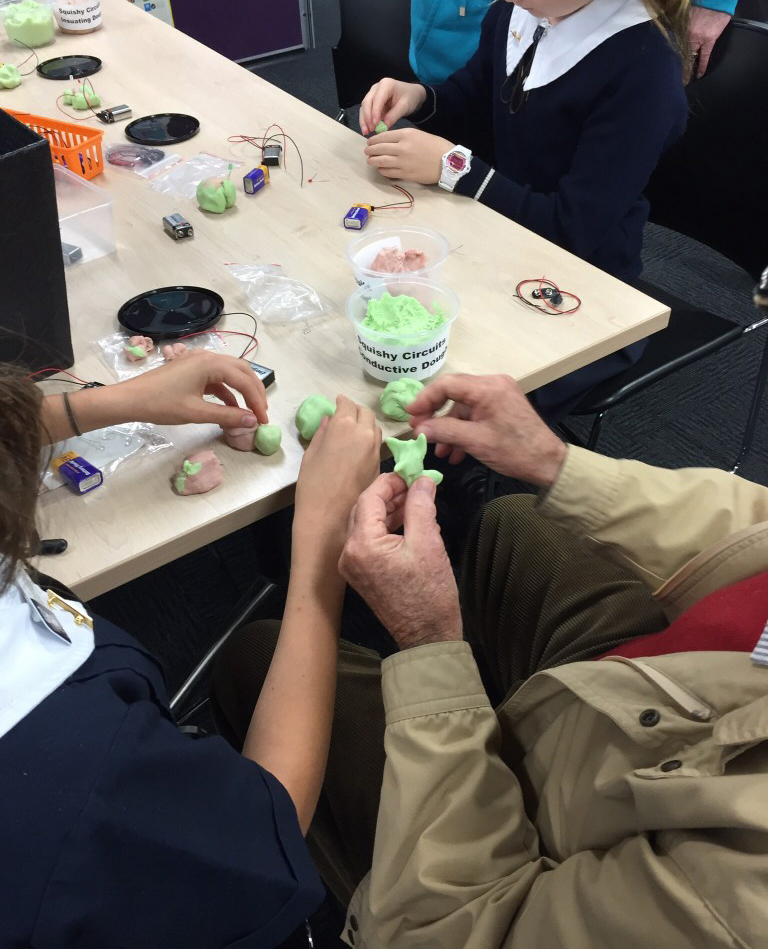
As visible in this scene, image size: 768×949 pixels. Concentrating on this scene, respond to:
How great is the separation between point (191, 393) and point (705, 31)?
131 centimetres

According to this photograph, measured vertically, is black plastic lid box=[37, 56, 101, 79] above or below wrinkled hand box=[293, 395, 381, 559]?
above

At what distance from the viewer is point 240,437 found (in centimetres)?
102

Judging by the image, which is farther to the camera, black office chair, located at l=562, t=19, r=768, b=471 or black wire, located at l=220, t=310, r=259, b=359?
black office chair, located at l=562, t=19, r=768, b=471

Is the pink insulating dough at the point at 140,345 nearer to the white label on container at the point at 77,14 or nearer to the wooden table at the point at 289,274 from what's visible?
the wooden table at the point at 289,274

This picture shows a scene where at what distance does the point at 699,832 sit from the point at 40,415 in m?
0.69

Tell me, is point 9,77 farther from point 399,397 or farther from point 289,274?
point 399,397

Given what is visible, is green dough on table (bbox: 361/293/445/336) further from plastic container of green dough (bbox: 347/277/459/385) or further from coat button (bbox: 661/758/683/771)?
coat button (bbox: 661/758/683/771)

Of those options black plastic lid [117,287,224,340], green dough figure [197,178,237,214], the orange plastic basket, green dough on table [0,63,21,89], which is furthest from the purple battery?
green dough on table [0,63,21,89]

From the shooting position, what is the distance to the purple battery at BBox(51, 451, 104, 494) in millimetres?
955

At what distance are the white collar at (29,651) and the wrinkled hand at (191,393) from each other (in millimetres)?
365

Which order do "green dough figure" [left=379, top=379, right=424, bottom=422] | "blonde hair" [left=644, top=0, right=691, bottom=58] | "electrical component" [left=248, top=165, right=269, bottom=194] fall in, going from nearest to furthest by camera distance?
"green dough figure" [left=379, top=379, right=424, bottom=422]
"blonde hair" [left=644, top=0, right=691, bottom=58]
"electrical component" [left=248, top=165, right=269, bottom=194]

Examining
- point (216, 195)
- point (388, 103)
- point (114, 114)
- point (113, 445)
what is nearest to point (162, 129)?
point (114, 114)

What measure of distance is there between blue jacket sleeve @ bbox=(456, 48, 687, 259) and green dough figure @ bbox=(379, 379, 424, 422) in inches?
24.0

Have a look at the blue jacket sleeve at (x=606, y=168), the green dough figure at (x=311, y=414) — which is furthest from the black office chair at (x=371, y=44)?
the green dough figure at (x=311, y=414)
